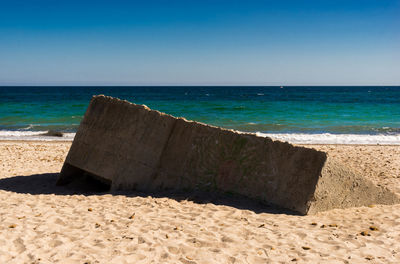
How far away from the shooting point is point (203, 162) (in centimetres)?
561

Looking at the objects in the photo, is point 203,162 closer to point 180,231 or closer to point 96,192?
point 180,231

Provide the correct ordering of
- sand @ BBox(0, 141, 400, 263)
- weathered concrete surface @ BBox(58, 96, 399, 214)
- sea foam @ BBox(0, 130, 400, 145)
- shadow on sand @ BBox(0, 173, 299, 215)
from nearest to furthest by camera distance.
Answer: sand @ BBox(0, 141, 400, 263)
weathered concrete surface @ BBox(58, 96, 399, 214)
shadow on sand @ BBox(0, 173, 299, 215)
sea foam @ BBox(0, 130, 400, 145)

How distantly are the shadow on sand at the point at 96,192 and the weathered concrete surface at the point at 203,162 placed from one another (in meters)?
0.12

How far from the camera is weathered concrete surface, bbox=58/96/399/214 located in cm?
502

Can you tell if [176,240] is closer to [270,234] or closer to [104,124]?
[270,234]

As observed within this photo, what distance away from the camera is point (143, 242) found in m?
3.83

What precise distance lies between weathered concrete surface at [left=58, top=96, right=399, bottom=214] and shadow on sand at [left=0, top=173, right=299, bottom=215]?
4.8 inches

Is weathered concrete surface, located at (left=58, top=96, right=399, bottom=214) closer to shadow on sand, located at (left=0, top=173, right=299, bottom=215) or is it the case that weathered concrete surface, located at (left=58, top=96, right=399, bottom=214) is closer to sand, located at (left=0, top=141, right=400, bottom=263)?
shadow on sand, located at (left=0, top=173, right=299, bottom=215)

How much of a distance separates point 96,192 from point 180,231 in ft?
9.13

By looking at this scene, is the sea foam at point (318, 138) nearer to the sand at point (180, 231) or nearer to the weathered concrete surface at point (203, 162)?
the weathered concrete surface at point (203, 162)

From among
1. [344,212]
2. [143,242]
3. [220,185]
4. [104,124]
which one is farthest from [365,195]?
[104,124]

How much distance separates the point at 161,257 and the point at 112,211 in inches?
65.1

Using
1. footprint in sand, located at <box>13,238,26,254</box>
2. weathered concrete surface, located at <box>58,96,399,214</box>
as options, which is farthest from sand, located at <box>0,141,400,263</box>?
weathered concrete surface, located at <box>58,96,399,214</box>

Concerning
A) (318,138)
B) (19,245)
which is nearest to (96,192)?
(19,245)
